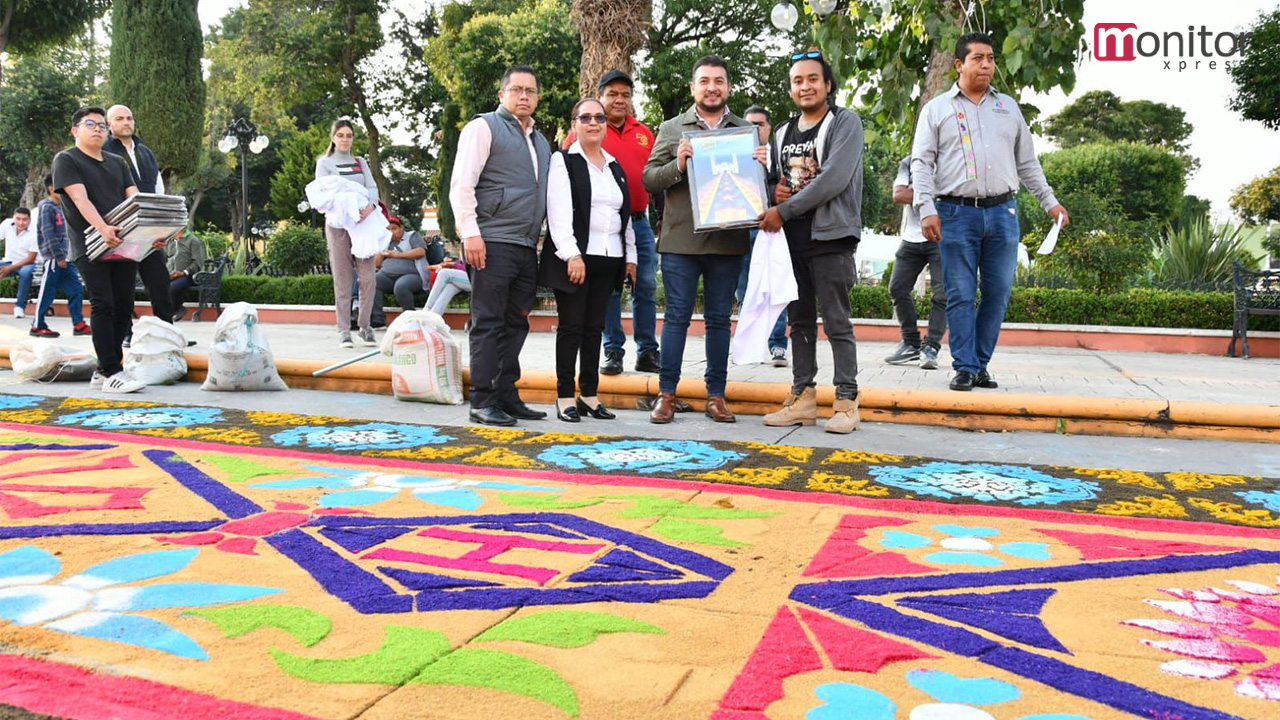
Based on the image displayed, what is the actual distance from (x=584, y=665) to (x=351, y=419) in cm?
346

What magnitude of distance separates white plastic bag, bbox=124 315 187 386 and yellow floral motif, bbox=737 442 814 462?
387 centimetres

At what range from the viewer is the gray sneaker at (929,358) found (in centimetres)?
666

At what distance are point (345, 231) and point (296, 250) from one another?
24.6 feet

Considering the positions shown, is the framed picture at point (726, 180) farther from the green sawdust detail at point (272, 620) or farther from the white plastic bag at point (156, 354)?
the white plastic bag at point (156, 354)

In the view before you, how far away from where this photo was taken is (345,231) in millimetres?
7660

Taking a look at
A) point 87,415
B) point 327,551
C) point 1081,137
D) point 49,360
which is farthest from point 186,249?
point 1081,137

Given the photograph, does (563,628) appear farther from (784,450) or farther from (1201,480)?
(1201,480)

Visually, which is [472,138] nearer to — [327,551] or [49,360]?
[327,551]

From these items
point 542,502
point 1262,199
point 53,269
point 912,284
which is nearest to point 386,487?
→ point 542,502

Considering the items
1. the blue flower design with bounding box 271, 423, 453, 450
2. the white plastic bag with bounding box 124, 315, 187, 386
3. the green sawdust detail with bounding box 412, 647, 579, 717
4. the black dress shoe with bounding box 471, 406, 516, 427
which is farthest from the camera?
the white plastic bag with bounding box 124, 315, 187, 386

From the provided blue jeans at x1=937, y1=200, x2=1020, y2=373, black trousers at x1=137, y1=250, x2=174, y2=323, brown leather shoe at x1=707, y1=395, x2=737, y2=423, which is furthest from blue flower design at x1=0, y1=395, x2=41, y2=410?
blue jeans at x1=937, y1=200, x2=1020, y2=373

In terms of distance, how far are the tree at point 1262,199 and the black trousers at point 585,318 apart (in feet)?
147

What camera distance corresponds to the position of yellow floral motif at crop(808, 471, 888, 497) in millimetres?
3432

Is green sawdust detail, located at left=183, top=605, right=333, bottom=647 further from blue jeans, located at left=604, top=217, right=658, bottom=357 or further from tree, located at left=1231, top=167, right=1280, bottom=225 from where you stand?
tree, located at left=1231, top=167, right=1280, bottom=225
